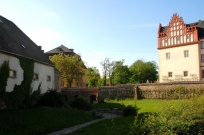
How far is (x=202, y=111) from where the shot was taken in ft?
33.2

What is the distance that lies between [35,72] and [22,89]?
3224 mm

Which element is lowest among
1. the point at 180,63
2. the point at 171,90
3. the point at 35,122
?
the point at 35,122

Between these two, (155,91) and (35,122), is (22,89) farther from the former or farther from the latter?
(155,91)

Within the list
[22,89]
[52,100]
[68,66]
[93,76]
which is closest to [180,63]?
[68,66]

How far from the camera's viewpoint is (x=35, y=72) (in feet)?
79.8

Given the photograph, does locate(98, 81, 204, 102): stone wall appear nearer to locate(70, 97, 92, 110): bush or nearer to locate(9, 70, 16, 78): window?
locate(70, 97, 92, 110): bush

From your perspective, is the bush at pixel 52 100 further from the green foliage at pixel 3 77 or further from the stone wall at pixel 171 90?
the stone wall at pixel 171 90

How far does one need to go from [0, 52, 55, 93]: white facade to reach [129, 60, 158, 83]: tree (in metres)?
40.4

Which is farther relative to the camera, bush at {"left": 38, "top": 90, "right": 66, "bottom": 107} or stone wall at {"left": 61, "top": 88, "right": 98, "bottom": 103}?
stone wall at {"left": 61, "top": 88, "right": 98, "bottom": 103}

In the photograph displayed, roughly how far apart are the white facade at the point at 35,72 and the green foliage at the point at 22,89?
35 cm

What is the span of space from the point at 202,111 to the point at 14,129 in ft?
31.1

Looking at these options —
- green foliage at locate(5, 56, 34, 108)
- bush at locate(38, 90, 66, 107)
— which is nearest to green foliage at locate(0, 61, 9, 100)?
green foliage at locate(5, 56, 34, 108)

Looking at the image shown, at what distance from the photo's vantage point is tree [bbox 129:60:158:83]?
66.5 meters

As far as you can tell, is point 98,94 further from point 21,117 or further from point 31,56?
point 21,117
